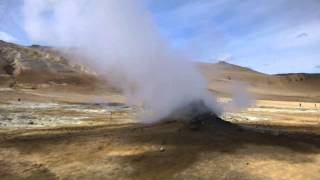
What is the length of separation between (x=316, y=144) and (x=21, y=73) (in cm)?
8249

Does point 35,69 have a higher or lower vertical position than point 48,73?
higher

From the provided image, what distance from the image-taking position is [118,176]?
1531 cm

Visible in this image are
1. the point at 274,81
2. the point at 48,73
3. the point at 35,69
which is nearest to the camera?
the point at 48,73

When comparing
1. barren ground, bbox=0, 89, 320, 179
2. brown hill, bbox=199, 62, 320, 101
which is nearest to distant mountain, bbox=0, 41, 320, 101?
brown hill, bbox=199, 62, 320, 101

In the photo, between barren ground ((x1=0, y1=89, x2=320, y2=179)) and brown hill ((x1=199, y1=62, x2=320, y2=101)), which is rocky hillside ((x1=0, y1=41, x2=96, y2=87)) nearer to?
brown hill ((x1=199, y1=62, x2=320, y2=101))

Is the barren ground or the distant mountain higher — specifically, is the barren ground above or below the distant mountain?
below

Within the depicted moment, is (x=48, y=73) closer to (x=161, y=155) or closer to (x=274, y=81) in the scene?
(x=274, y=81)

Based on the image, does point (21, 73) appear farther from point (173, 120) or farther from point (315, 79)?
point (315, 79)

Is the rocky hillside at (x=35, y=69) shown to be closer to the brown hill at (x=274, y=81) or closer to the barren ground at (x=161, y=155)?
the brown hill at (x=274, y=81)

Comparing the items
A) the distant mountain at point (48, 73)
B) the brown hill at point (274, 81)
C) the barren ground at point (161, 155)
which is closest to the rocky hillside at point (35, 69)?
the distant mountain at point (48, 73)

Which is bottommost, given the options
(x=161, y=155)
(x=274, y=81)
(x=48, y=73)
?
A: (x=161, y=155)

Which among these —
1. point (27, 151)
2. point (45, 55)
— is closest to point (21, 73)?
point (45, 55)

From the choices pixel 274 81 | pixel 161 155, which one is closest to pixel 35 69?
pixel 274 81

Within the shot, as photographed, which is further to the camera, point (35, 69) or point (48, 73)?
point (35, 69)
